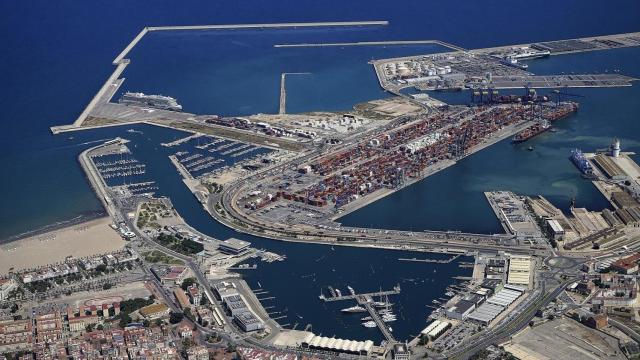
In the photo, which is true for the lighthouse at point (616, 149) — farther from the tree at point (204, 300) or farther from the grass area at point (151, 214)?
the tree at point (204, 300)

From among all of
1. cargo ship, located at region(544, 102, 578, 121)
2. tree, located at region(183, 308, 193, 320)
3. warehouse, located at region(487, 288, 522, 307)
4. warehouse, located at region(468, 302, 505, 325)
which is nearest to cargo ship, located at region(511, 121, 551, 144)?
cargo ship, located at region(544, 102, 578, 121)

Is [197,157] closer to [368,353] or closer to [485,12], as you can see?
[368,353]

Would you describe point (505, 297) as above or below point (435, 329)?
above

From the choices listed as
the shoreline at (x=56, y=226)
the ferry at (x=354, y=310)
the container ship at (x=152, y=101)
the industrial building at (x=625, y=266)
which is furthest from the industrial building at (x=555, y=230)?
the container ship at (x=152, y=101)

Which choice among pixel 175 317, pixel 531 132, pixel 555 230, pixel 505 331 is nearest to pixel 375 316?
pixel 505 331

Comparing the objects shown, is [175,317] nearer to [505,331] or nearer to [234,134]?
[505,331]
